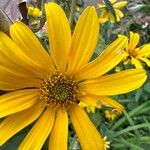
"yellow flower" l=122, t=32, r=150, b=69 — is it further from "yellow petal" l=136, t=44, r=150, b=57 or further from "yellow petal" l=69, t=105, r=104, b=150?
"yellow petal" l=69, t=105, r=104, b=150

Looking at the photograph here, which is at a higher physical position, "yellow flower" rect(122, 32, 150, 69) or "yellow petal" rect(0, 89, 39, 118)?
"yellow petal" rect(0, 89, 39, 118)

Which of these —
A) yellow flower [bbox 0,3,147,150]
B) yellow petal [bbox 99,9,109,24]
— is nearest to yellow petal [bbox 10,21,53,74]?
yellow flower [bbox 0,3,147,150]

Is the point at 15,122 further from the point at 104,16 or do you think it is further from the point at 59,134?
the point at 104,16

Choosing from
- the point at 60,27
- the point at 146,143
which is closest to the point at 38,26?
the point at 60,27

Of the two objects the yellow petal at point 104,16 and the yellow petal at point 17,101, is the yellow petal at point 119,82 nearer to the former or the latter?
the yellow petal at point 17,101

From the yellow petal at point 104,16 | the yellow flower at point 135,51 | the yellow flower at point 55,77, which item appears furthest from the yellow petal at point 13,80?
the yellow petal at point 104,16

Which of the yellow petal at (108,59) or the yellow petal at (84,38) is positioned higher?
the yellow petal at (84,38)

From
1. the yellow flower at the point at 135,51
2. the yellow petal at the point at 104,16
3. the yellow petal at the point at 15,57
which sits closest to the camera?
the yellow petal at the point at 15,57

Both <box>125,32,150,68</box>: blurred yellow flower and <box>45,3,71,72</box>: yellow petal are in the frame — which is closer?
<box>45,3,71,72</box>: yellow petal
